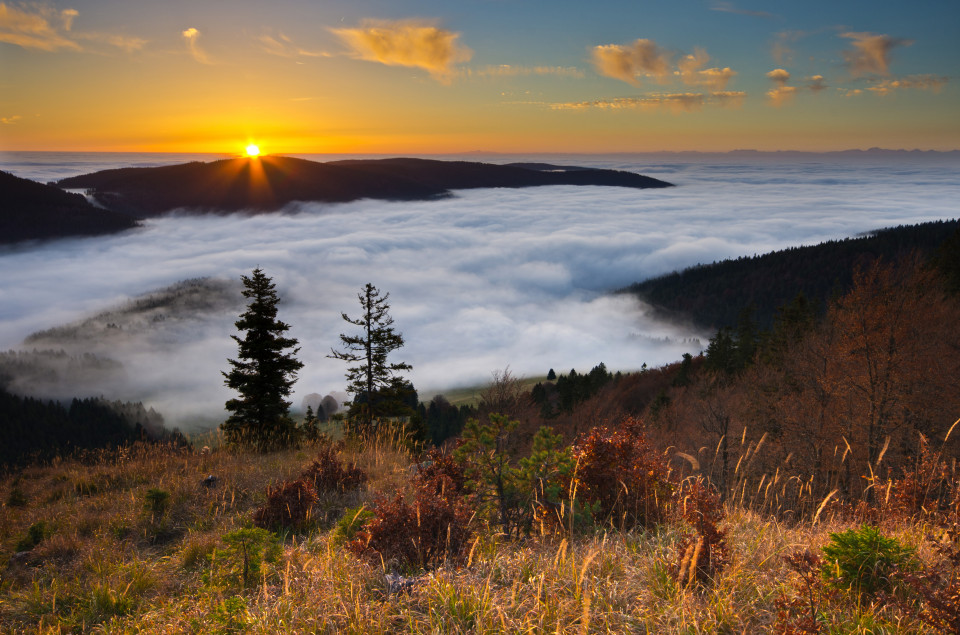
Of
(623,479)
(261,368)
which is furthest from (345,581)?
(261,368)

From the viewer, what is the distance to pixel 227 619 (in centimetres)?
361

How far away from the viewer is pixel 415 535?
4.42m

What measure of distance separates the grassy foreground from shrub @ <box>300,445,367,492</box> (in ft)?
1.22

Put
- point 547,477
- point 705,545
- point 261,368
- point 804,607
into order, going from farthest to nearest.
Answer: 1. point 261,368
2. point 547,477
3. point 705,545
4. point 804,607

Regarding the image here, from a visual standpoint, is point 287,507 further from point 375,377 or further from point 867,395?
point 375,377

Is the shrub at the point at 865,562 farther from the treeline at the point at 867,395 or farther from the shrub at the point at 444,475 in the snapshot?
the treeline at the point at 867,395

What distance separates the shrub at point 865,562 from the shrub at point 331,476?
6.13 m

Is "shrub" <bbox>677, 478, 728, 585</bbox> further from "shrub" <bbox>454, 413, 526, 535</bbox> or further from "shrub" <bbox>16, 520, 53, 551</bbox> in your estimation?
"shrub" <bbox>16, 520, 53, 551</bbox>

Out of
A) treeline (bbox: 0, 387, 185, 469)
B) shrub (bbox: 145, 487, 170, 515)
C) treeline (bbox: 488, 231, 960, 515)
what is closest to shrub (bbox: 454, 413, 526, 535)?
shrub (bbox: 145, 487, 170, 515)

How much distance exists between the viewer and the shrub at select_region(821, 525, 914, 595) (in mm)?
3404

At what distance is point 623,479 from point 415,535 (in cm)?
230

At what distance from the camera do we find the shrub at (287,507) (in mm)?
6457

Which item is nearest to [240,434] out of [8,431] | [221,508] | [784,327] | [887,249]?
[221,508]

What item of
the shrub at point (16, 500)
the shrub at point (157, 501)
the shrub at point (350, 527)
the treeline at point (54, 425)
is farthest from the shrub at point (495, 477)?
the treeline at point (54, 425)
